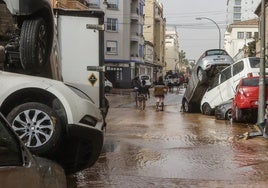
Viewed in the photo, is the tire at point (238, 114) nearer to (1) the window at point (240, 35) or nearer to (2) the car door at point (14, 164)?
(2) the car door at point (14, 164)

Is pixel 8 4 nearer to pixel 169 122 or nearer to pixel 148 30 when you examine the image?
pixel 169 122

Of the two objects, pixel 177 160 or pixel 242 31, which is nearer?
pixel 177 160

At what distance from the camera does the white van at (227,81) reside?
1994 centimetres

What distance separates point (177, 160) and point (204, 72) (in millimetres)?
13172

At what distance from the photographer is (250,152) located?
10938 millimetres

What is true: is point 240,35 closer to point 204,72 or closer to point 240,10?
point 240,10

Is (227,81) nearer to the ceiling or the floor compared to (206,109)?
nearer to the ceiling

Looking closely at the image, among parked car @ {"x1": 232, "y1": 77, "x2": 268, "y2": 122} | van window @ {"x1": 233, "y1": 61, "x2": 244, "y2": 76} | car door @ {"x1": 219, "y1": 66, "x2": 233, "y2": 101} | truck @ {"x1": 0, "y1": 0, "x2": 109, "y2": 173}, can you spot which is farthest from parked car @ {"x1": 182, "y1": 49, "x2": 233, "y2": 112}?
truck @ {"x1": 0, "y1": 0, "x2": 109, "y2": 173}

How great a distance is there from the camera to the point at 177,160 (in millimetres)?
9945

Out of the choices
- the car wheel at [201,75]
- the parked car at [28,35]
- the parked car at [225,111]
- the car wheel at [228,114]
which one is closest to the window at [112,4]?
the car wheel at [201,75]

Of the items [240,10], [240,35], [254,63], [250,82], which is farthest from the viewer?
[240,10]

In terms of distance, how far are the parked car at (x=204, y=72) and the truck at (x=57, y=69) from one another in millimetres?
A: 12482

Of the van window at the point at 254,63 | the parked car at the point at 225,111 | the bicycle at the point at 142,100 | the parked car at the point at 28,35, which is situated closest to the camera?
the parked car at the point at 28,35

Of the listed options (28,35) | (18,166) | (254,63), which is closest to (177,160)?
(28,35)
